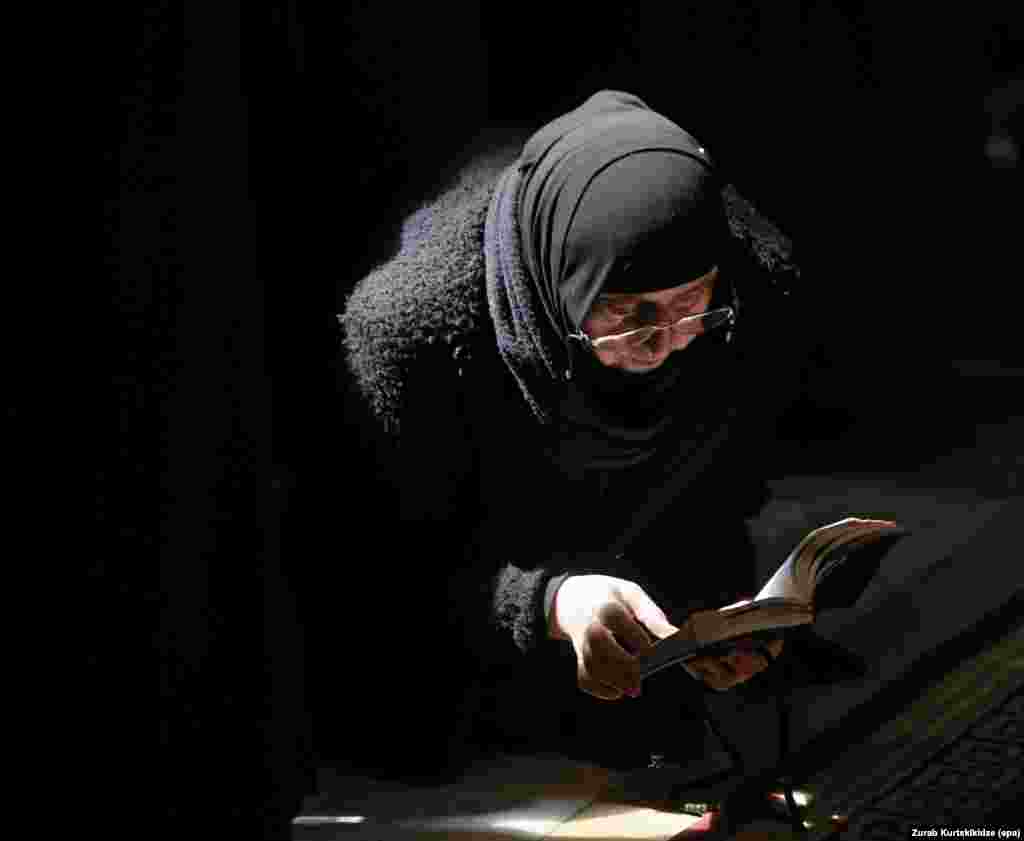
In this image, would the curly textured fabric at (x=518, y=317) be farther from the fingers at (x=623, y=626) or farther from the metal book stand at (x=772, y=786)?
the metal book stand at (x=772, y=786)

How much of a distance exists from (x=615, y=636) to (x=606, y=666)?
57mm

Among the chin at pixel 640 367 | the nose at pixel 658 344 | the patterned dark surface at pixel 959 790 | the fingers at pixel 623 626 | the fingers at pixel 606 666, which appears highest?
the nose at pixel 658 344

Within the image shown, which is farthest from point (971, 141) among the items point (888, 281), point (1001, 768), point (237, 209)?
point (237, 209)

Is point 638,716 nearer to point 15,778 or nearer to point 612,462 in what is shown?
point 612,462

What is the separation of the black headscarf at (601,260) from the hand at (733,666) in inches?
17.5

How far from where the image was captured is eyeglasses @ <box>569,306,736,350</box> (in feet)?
9.73

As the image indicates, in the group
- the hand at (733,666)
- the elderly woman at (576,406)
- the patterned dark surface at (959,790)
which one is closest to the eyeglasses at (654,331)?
the elderly woman at (576,406)

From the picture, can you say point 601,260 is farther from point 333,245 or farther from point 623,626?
point 333,245

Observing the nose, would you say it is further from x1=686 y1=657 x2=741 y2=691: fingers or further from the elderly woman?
x1=686 y1=657 x2=741 y2=691: fingers

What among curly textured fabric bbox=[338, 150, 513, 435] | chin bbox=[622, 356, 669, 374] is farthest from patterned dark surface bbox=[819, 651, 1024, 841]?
curly textured fabric bbox=[338, 150, 513, 435]

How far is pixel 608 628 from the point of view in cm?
295

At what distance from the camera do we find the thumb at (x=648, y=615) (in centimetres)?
294

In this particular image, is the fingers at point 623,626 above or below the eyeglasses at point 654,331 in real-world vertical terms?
below

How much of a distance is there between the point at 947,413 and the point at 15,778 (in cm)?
424
